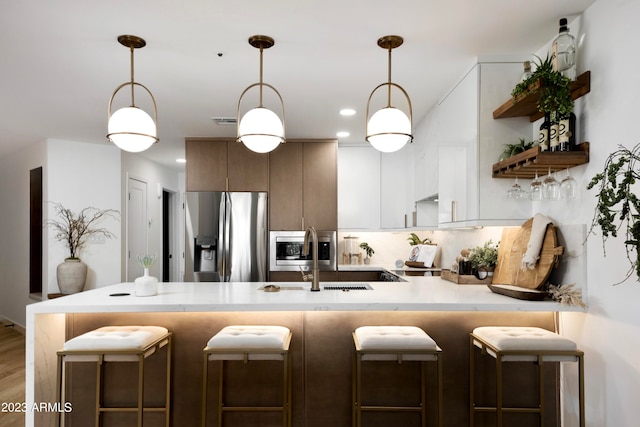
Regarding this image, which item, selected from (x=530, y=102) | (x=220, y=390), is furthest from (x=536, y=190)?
(x=220, y=390)

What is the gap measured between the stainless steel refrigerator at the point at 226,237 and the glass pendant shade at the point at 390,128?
2.74m

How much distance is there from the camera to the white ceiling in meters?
2.26

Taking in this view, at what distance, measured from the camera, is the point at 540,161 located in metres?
2.28

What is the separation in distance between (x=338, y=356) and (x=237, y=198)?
2910 mm

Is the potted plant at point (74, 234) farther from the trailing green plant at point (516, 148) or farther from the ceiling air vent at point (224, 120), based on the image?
the trailing green plant at point (516, 148)

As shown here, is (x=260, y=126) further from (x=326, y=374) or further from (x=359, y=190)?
(x=359, y=190)

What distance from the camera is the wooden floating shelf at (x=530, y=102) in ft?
7.41

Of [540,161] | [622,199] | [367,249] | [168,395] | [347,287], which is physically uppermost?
[540,161]

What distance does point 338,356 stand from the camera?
8.47 ft

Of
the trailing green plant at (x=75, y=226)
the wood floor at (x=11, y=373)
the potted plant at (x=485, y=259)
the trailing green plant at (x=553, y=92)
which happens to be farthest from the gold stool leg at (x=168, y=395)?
the trailing green plant at (x=75, y=226)

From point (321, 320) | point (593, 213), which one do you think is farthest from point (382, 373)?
point (593, 213)

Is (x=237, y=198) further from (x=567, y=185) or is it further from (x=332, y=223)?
(x=567, y=185)

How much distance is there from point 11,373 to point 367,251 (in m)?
3.98

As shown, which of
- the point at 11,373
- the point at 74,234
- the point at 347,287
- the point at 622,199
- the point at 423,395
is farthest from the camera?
the point at 74,234
